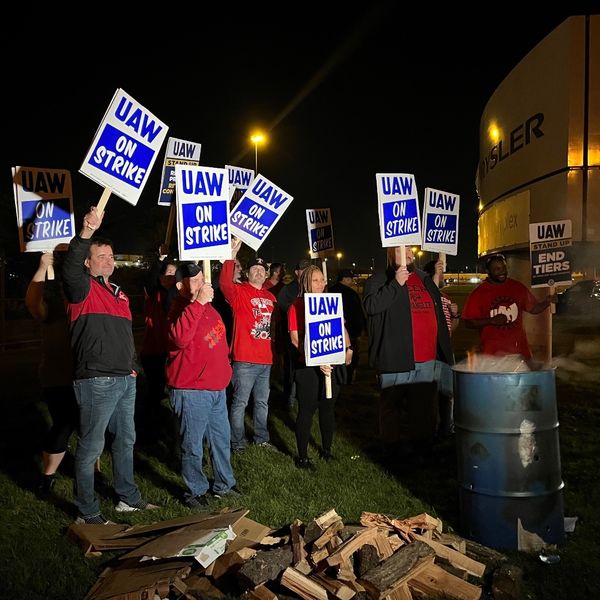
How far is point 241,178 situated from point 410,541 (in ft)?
21.3

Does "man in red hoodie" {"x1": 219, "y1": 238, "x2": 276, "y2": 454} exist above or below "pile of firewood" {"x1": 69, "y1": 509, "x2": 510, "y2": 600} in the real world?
above

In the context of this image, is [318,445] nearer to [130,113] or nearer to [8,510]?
[8,510]

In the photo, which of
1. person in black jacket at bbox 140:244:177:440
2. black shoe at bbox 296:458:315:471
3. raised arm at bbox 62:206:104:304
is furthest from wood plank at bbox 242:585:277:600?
person in black jacket at bbox 140:244:177:440

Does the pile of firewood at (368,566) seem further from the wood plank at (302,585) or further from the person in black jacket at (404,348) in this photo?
the person in black jacket at (404,348)

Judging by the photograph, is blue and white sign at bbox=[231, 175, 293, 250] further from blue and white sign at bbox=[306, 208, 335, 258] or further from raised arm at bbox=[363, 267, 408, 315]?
blue and white sign at bbox=[306, 208, 335, 258]

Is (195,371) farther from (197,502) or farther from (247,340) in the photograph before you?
(247,340)

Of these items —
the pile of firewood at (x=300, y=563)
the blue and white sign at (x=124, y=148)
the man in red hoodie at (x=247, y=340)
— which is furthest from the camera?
the man in red hoodie at (x=247, y=340)

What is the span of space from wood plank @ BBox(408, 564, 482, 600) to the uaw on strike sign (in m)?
5.66

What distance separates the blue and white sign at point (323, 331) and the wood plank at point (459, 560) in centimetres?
229

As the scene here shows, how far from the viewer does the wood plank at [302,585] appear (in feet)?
11.7

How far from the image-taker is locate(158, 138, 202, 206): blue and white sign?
8.12m

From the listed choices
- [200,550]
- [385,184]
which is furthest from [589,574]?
[385,184]

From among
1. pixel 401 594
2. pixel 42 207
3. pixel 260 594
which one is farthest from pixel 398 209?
pixel 260 594

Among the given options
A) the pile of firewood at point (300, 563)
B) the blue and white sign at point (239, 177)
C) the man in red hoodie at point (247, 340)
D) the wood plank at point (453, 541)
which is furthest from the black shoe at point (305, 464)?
the blue and white sign at point (239, 177)
